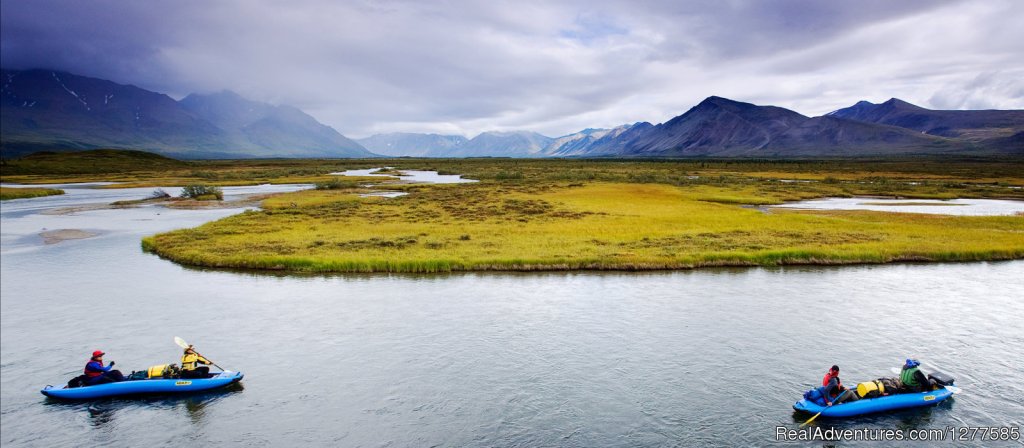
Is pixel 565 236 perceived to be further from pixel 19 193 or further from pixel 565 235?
pixel 19 193

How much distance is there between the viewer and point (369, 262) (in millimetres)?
49594

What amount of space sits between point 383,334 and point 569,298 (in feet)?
46.4

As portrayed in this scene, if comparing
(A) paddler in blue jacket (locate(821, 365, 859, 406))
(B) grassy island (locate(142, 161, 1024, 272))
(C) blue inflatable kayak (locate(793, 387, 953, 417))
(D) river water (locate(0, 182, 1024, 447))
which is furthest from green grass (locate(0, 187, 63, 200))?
(A) paddler in blue jacket (locate(821, 365, 859, 406))

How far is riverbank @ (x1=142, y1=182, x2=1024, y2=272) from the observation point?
5028cm

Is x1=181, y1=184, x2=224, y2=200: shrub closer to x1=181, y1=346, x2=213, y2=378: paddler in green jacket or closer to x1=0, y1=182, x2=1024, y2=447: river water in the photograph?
x1=0, y1=182, x2=1024, y2=447: river water

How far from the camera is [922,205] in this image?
91562 millimetres

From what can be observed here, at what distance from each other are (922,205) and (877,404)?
281 ft

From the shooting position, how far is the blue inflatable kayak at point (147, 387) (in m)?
24.8

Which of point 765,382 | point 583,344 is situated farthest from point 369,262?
point 765,382

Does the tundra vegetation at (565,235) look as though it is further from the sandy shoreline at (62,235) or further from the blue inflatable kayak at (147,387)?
the blue inflatable kayak at (147,387)

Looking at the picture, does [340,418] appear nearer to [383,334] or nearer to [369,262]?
[383,334]

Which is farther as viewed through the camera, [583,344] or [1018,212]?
[1018,212]

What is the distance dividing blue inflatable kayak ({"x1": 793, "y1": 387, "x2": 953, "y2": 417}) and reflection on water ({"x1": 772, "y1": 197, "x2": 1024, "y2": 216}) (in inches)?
2718

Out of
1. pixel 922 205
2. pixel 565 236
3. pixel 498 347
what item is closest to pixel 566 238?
pixel 565 236
